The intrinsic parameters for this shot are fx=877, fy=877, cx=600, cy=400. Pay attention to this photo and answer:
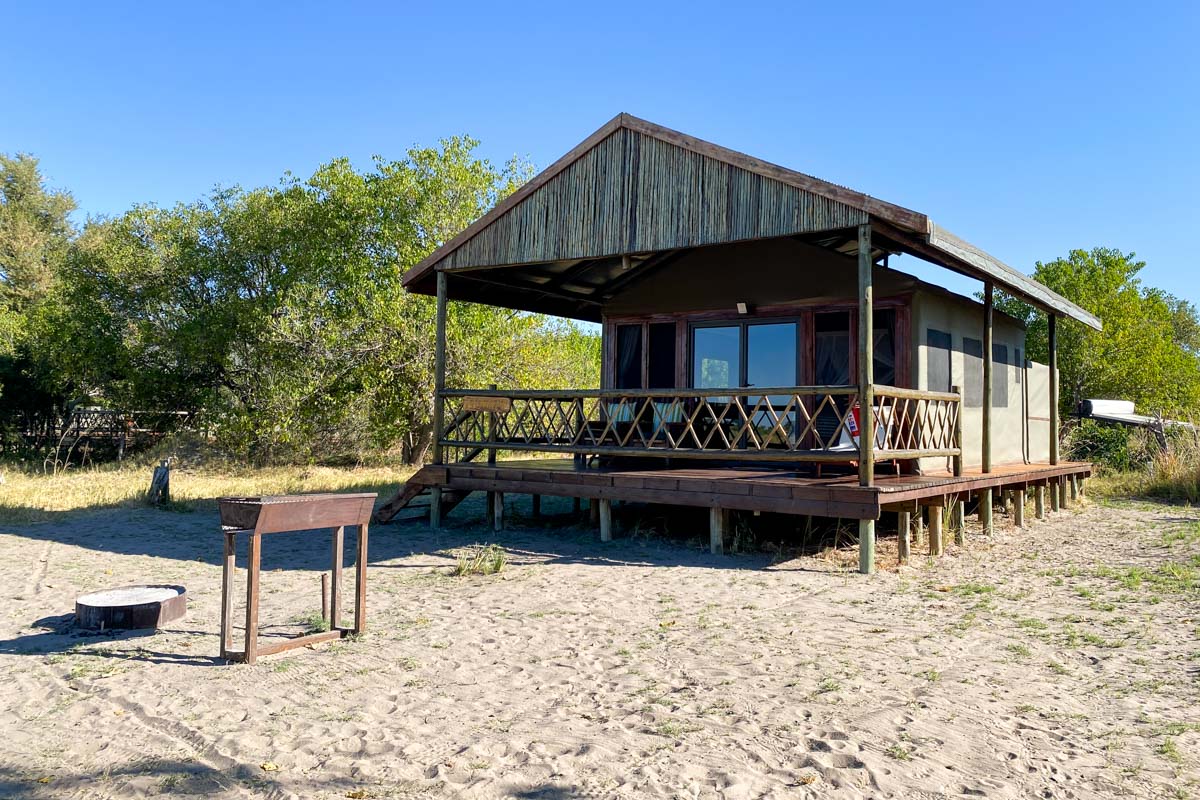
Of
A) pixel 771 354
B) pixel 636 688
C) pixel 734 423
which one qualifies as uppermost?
pixel 771 354

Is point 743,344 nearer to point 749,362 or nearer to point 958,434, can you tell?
point 749,362

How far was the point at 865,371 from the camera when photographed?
8.77 metres

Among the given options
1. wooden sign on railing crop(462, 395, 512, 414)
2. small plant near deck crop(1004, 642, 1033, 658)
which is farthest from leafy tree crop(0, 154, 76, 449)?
small plant near deck crop(1004, 642, 1033, 658)

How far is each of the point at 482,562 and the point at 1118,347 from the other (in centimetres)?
2090

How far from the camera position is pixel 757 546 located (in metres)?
Answer: 10.3

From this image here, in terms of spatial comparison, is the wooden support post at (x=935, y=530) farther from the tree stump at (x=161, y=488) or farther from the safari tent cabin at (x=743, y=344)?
the tree stump at (x=161, y=488)

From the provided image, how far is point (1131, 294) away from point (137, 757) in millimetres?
26435

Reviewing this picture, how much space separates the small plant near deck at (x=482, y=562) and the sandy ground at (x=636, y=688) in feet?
0.61

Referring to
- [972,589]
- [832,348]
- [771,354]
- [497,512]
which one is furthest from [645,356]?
[972,589]

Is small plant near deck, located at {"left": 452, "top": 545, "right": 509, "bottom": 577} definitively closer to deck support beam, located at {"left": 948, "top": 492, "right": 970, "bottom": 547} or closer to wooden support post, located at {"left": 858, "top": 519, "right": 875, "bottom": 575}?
wooden support post, located at {"left": 858, "top": 519, "right": 875, "bottom": 575}

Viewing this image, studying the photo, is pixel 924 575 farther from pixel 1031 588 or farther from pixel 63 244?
pixel 63 244

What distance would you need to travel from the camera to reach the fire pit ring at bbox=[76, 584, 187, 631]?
251 inches

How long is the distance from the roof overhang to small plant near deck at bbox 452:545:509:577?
3694mm

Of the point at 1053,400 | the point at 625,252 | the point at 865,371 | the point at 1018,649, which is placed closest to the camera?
the point at 1018,649
